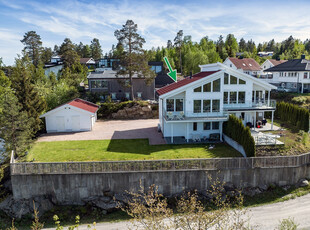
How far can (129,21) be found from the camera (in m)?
38.8

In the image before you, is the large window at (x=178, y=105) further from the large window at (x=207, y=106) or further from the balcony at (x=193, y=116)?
the large window at (x=207, y=106)

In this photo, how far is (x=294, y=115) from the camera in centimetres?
2934

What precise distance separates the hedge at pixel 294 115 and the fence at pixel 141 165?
9191 millimetres

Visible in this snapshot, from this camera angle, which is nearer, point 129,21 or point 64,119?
point 64,119

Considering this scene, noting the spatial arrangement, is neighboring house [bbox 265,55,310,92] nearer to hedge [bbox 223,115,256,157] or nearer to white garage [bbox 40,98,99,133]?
hedge [bbox 223,115,256,157]

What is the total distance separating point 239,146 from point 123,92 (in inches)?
973

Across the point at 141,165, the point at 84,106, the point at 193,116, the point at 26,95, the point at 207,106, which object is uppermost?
the point at 26,95

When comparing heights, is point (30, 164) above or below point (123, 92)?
below

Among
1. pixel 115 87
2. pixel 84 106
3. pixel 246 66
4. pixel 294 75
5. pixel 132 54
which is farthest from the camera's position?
pixel 246 66

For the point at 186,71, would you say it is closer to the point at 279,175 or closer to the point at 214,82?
the point at 214,82

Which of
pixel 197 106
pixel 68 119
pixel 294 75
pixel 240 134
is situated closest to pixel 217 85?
pixel 197 106

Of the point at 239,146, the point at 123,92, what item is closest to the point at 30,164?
the point at 239,146

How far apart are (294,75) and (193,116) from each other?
98.7 feet

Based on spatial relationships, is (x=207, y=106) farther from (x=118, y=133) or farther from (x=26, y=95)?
(x=26, y=95)
